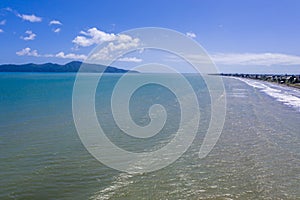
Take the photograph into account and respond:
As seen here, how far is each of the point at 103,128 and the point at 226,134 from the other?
891cm

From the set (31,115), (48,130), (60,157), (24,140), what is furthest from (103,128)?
(31,115)

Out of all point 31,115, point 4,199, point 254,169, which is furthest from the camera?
point 31,115

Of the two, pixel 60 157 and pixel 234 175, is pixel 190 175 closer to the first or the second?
pixel 234 175

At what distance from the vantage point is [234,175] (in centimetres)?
1309

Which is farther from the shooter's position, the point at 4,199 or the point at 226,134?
the point at 226,134

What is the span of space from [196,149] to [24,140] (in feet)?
34.0

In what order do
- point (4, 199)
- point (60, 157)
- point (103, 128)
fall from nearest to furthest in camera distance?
point (4, 199)
point (60, 157)
point (103, 128)

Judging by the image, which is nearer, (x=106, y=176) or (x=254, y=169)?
(x=106, y=176)

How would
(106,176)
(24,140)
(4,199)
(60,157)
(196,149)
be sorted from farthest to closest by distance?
1. (24,140)
2. (196,149)
3. (60,157)
4. (106,176)
5. (4,199)

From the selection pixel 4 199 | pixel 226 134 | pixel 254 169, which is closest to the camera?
pixel 4 199

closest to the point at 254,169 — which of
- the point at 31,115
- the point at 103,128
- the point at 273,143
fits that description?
the point at 273,143

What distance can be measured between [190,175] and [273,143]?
8.31m

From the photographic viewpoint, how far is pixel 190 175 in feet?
43.0

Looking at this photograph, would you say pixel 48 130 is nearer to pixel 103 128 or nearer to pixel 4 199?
pixel 103 128
